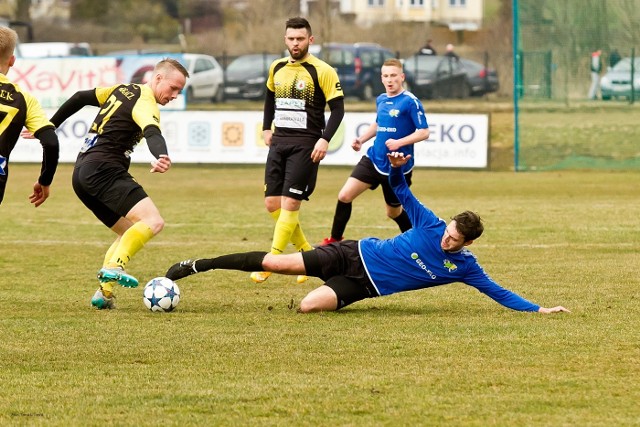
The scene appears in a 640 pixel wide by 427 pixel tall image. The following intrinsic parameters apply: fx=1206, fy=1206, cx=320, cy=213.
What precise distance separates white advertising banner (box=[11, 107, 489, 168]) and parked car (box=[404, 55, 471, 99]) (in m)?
9.01

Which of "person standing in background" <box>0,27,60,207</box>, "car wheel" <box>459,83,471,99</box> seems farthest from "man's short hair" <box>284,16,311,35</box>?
"car wheel" <box>459,83,471,99</box>

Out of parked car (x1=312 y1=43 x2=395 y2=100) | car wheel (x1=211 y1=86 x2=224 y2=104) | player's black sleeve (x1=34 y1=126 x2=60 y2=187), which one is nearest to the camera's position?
player's black sleeve (x1=34 y1=126 x2=60 y2=187)

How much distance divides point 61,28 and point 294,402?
53458mm

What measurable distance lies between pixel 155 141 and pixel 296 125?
2.89 meters

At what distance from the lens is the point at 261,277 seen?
10.3 meters

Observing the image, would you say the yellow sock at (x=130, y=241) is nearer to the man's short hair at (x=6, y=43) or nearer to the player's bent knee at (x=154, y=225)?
the player's bent knee at (x=154, y=225)

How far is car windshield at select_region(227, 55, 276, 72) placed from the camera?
34562 mm

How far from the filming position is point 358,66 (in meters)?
35.1

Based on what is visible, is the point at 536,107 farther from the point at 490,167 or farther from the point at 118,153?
the point at 118,153

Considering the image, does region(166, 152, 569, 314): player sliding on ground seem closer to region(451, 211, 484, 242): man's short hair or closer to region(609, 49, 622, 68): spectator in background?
region(451, 211, 484, 242): man's short hair

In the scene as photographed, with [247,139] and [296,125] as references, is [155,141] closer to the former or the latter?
[296,125]

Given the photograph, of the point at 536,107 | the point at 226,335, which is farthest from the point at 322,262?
the point at 536,107

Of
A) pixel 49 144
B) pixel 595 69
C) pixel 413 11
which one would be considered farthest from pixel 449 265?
pixel 413 11

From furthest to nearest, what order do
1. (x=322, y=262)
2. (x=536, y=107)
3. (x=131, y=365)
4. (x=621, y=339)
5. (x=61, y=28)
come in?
1. (x=61, y=28)
2. (x=536, y=107)
3. (x=322, y=262)
4. (x=621, y=339)
5. (x=131, y=365)
